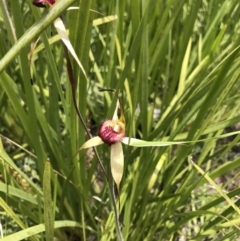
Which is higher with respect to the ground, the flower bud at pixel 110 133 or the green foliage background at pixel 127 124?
the flower bud at pixel 110 133

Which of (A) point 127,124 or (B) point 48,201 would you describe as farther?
(A) point 127,124

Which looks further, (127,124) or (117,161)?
(127,124)

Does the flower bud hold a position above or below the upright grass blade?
above

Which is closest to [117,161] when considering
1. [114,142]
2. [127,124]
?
[114,142]

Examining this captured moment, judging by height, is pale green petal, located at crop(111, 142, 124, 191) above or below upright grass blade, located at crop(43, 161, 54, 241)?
above

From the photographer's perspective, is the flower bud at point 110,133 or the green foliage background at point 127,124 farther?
the green foliage background at point 127,124

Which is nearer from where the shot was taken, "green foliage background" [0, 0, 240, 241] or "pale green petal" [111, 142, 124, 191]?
"pale green petal" [111, 142, 124, 191]

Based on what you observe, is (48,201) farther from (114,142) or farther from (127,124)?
(127,124)

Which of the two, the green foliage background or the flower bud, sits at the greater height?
the flower bud

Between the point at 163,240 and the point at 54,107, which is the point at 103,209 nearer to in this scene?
the point at 163,240

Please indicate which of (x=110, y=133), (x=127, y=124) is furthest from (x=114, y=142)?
(x=127, y=124)

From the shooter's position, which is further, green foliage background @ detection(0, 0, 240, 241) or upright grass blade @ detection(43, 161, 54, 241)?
green foliage background @ detection(0, 0, 240, 241)

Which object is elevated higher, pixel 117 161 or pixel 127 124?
pixel 117 161
